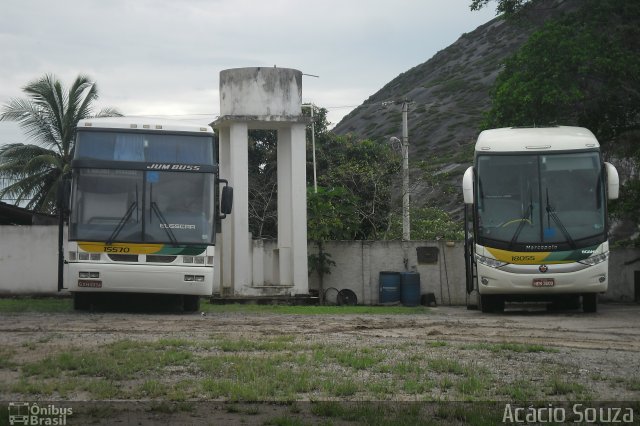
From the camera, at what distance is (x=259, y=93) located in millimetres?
26422

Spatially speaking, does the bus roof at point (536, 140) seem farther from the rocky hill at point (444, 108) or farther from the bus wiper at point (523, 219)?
the rocky hill at point (444, 108)

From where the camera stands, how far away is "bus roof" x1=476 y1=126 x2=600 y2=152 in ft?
66.8

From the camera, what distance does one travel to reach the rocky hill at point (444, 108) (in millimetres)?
62681

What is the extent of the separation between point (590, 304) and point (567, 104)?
→ 5387 millimetres

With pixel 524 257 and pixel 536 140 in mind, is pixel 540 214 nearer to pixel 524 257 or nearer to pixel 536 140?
pixel 524 257

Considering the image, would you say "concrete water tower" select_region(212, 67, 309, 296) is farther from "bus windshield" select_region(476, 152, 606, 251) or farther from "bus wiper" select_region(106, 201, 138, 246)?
"bus wiper" select_region(106, 201, 138, 246)

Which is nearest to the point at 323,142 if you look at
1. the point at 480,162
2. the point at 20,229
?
the point at 20,229

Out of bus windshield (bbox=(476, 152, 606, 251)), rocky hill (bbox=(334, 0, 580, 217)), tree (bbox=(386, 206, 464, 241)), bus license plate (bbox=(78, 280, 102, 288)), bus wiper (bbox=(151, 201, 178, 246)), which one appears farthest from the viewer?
rocky hill (bbox=(334, 0, 580, 217))

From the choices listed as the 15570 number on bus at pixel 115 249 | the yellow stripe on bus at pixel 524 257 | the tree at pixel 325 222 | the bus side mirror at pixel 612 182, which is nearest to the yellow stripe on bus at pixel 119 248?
the 15570 number on bus at pixel 115 249

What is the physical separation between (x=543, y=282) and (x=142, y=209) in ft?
25.9

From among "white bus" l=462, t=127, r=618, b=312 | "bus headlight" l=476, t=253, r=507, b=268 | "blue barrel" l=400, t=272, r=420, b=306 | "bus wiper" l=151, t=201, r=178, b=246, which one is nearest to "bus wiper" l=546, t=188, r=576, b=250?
"white bus" l=462, t=127, r=618, b=312

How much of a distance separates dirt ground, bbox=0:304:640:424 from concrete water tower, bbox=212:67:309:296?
683 centimetres

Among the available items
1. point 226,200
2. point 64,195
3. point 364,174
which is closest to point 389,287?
point 226,200

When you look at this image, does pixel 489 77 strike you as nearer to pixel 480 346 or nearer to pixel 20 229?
pixel 20 229
